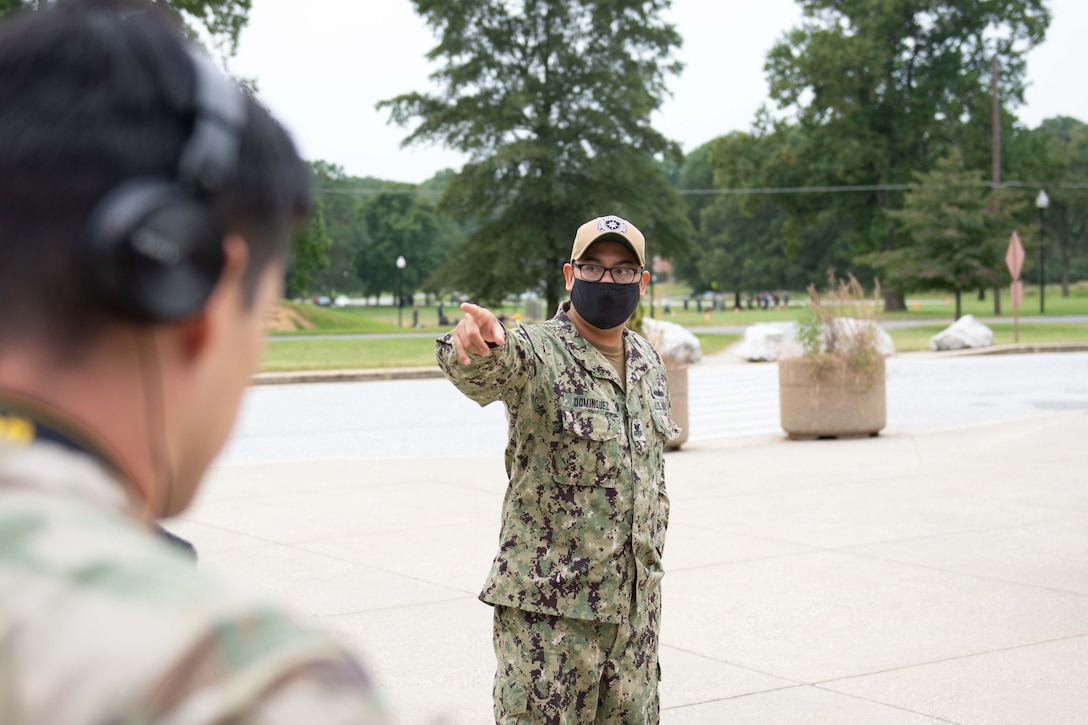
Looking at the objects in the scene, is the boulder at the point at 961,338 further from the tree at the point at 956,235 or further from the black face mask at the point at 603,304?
the black face mask at the point at 603,304

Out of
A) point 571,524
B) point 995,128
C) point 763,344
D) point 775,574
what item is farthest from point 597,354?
point 995,128

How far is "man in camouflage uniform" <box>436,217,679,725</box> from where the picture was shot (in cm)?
354

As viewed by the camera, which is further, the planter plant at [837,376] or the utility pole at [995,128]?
the utility pole at [995,128]

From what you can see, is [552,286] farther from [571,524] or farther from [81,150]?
[81,150]

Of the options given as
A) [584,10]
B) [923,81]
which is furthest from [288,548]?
[923,81]

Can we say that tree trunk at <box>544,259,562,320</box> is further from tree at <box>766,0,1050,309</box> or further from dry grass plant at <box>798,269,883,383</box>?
dry grass plant at <box>798,269,883,383</box>

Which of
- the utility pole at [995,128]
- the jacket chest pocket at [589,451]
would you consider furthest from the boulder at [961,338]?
the jacket chest pocket at [589,451]

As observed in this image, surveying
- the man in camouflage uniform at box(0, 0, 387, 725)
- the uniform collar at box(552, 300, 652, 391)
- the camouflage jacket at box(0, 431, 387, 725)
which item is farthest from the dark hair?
the uniform collar at box(552, 300, 652, 391)

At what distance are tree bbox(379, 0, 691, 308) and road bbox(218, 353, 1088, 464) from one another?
20.2 metres

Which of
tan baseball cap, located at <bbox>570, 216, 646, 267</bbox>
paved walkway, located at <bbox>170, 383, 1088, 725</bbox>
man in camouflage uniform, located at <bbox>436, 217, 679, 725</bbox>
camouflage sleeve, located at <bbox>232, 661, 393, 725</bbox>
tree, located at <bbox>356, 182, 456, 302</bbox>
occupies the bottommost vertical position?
paved walkway, located at <bbox>170, 383, 1088, 725</bbox>

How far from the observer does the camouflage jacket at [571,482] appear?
357 cm

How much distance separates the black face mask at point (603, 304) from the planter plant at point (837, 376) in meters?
9.40

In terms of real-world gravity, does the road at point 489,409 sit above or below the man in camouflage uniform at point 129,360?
below

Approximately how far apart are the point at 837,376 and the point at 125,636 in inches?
504
